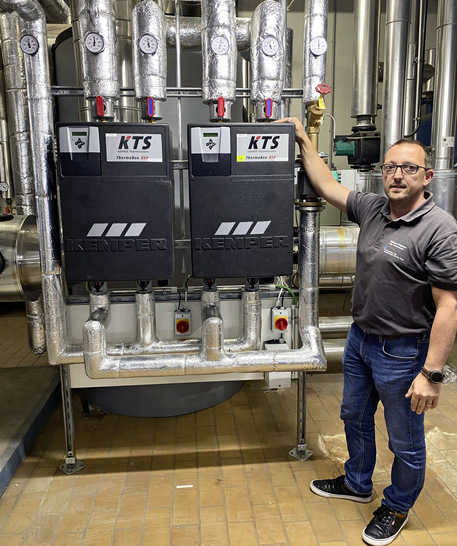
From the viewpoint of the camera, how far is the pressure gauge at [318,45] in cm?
190

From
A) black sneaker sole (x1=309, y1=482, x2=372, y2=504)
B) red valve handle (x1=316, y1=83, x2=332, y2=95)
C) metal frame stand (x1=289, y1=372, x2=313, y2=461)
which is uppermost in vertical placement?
red valve handle (x1=316, y1=83, x2=332, y2=95)

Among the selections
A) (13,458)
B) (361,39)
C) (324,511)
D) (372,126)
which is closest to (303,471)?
(324,511)

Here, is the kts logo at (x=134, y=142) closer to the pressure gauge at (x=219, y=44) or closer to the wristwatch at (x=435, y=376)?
the pressure gauge at (x=219, y=44)

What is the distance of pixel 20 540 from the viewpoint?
5.91ft

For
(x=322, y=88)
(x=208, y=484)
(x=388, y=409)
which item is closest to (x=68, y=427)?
(x=208, y=484)

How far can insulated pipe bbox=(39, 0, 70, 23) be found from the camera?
2.96 meters

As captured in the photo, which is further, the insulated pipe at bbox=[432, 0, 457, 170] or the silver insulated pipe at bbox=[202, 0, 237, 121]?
the insulated pipe at bbox=[432, 0, 457, 170]

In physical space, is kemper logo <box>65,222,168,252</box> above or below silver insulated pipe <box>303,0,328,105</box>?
below

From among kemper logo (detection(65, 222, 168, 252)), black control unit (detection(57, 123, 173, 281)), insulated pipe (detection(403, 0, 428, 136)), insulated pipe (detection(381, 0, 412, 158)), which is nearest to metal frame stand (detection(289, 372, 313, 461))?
black control unit (detection(57, 123, 173, 281))

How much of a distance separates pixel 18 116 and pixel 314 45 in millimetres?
1896

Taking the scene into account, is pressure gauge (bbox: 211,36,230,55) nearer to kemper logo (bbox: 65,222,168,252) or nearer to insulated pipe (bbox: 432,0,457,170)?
kemper logo (bbox: 65,222,168,252)

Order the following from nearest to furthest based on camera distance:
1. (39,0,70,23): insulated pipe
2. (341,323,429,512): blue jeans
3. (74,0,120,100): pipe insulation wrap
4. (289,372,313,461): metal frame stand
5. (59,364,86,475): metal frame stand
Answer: (341,323,429,512): blue jeans, (74,0,120,100): pipe insulation wrap, (59,364,86,475): metal frame stand, (289,372,313,461): metal frame stand, (39,0,70,23): insulated pipe

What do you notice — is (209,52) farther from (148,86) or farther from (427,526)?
(427,526)

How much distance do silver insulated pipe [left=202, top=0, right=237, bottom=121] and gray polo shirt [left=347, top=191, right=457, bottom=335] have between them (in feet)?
2.59
